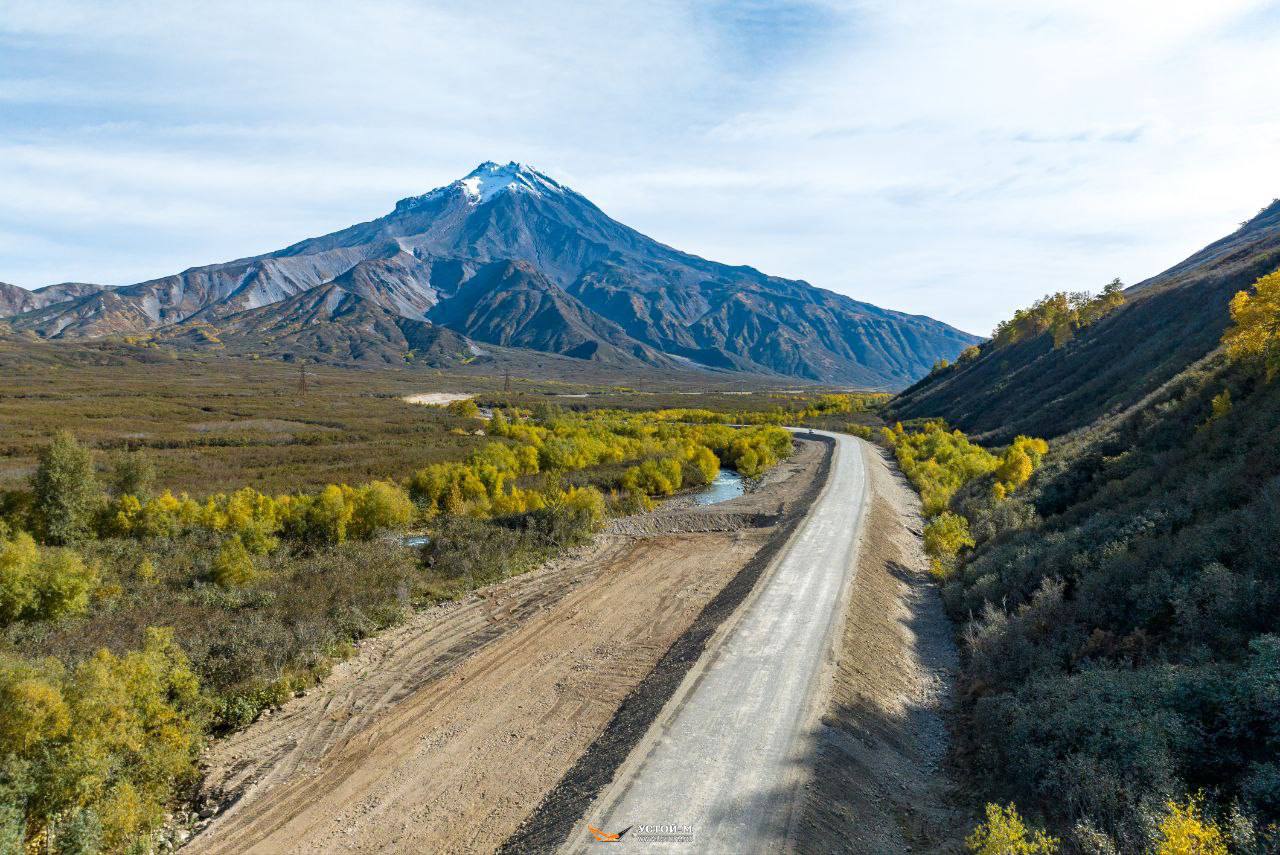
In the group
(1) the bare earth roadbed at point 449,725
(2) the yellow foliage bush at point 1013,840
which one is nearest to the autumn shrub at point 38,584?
(1) the bare earth roadbed at point 449,725

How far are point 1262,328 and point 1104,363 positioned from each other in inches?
1920

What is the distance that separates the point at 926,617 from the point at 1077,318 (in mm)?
82792

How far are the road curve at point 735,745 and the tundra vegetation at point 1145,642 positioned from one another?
3616mm

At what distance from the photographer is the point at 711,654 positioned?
1811 centimetres

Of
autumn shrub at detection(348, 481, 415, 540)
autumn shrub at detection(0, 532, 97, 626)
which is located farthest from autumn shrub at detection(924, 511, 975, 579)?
autumn shrub at detection(0, 532, 97, 626)

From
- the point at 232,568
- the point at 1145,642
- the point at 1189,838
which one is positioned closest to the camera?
the point at 1189,838

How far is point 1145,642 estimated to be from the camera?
12.8 metres

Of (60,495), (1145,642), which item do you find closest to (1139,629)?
(1145,642)

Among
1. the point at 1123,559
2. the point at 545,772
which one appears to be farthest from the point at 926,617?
the point at 545,772

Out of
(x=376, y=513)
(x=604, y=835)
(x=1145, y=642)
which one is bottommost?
(x=604, y=835)

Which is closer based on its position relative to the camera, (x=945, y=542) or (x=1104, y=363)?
(x=945, y=542)

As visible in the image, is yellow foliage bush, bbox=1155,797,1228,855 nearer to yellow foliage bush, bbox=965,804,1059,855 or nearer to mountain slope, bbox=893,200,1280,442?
yellow foliage bush, bbox=965,804,1059,855

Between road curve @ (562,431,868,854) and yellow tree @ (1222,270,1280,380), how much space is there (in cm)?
1842

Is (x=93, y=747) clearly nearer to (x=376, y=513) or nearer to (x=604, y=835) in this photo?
(x=604, y=835)
